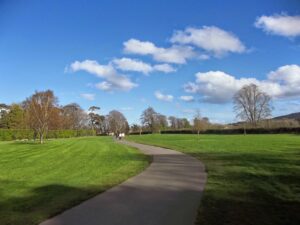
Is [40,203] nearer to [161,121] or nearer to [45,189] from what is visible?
[45,189]

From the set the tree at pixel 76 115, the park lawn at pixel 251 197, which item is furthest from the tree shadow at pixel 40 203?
the tree at pixel 76 115

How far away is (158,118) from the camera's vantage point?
131m

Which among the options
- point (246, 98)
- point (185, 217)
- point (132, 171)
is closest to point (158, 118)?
point (246, 98)

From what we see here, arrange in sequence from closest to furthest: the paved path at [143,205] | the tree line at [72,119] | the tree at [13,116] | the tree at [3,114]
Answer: the paved path at [143,205], the tree line at [72,119], the tree at [13,116], the tree at [3,114]

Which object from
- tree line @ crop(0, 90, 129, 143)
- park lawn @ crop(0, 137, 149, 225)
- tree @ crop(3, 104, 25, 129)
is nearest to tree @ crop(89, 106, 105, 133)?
tree line @ crop(0, 90, 129, 143)

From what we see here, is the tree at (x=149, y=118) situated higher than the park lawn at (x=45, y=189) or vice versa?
the tree at (x=149, y=118)

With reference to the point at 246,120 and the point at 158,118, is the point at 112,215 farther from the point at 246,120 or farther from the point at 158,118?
the point at 158,118

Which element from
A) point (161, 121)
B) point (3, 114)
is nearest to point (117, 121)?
point (161, 121)

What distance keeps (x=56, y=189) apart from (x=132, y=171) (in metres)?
4.66

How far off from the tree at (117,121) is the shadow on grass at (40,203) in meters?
125

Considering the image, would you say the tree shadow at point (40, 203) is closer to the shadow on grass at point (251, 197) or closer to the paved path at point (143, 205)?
the paved path at point (143, 205)

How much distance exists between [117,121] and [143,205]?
132 metres

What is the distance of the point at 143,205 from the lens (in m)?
8.74

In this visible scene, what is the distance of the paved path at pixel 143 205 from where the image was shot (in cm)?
743
